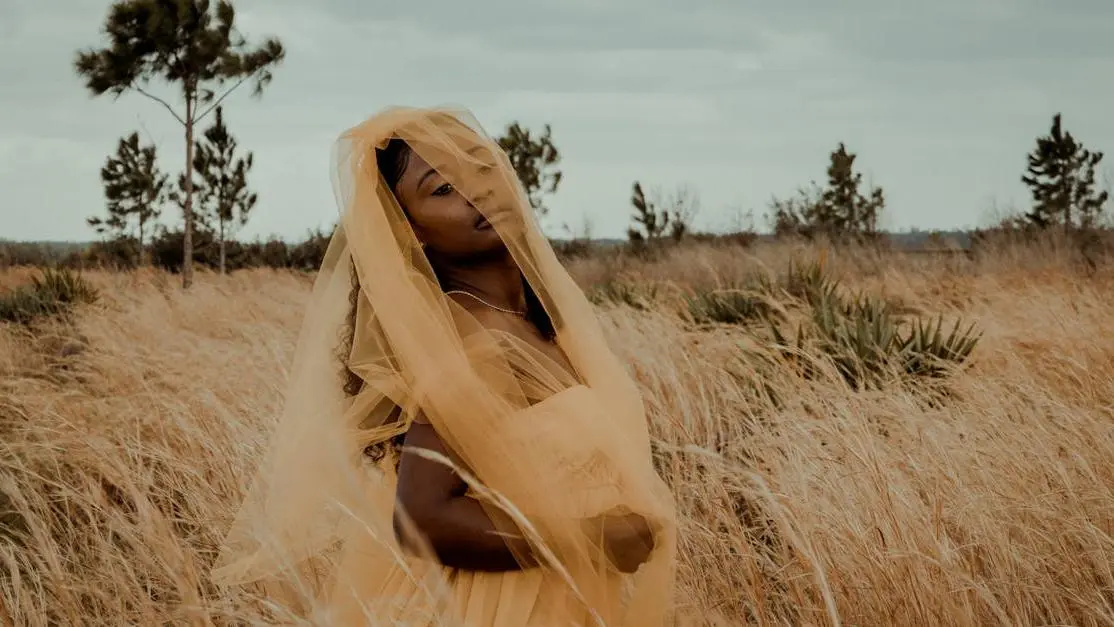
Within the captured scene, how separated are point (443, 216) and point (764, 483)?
2.30 ft

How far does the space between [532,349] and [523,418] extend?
0.14 metres

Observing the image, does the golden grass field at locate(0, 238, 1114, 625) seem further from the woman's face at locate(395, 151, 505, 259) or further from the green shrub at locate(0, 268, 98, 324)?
the green shrub at locate(0, 268, 98, 324)

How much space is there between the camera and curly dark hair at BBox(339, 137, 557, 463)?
58.5 inches

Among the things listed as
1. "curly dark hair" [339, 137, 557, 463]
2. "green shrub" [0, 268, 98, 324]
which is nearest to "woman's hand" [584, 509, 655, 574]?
"curly dark hair" [339, 137, 557, 463]

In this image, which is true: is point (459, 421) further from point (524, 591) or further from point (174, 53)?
point (174, 53)

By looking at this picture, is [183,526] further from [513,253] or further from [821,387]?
[821,387]

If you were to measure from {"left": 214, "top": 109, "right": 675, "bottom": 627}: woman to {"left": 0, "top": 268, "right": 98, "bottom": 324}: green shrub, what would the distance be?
918 centimetres

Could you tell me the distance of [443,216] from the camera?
1419mm

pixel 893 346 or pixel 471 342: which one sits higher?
pixel 471 342

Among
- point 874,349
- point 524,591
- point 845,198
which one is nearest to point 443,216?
point 524,591

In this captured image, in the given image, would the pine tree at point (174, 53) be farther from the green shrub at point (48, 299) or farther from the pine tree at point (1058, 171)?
the pine tree at point (1058, 171)

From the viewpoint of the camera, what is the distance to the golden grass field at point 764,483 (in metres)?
2.04

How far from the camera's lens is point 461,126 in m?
1.55

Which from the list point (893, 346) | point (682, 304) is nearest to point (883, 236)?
point (682, 304)
